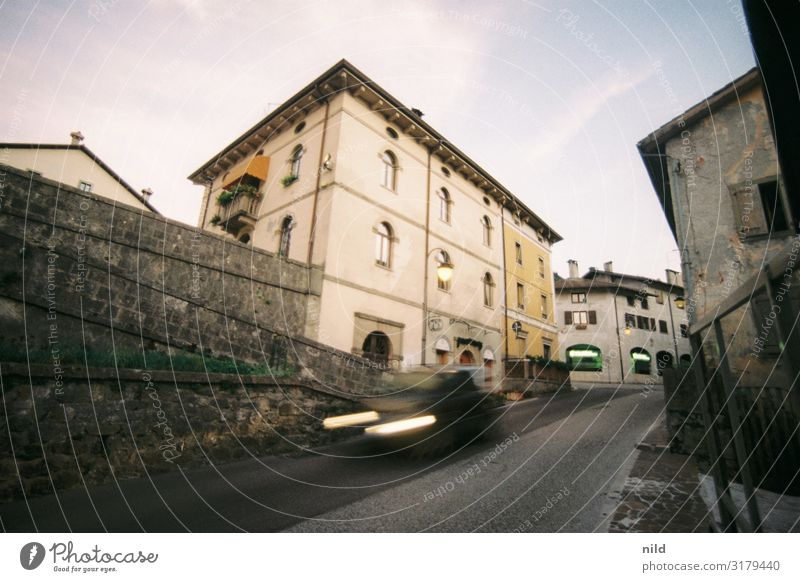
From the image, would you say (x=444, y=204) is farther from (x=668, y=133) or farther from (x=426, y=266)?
(x=668, y=133)

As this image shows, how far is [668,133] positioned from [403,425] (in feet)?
35.3

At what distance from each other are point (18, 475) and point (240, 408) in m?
2.13

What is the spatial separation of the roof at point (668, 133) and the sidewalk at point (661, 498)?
7887 millimetres

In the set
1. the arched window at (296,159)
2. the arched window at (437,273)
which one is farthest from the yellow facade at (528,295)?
the arched window at (296,159)

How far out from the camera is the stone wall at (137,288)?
4.58m

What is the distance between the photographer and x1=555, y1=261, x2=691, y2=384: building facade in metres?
17.1

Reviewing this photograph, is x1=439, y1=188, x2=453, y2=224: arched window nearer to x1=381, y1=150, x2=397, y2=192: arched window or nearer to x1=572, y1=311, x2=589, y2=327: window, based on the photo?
x1=381, y1=150, x2=397, y2=192: arched window

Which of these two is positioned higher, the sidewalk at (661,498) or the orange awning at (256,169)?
the orange awning at (256,169)

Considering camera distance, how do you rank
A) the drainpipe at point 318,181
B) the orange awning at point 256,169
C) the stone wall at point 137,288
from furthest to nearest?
the orange awning at point 256,169
the drainpipe at point 318,181
the stone wall at point 137,288

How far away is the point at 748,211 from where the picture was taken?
25.1 feet

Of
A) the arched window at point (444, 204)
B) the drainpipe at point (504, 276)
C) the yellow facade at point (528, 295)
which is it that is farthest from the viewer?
the yellow facade at point (528, 295)

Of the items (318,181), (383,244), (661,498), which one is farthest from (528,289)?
(661,498)

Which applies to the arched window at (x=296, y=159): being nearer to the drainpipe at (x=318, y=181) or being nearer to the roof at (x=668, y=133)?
the drainpipe at (x=318, y=181)

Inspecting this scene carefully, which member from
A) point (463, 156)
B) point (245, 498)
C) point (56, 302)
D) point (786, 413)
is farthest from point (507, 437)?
point (463, 156)
